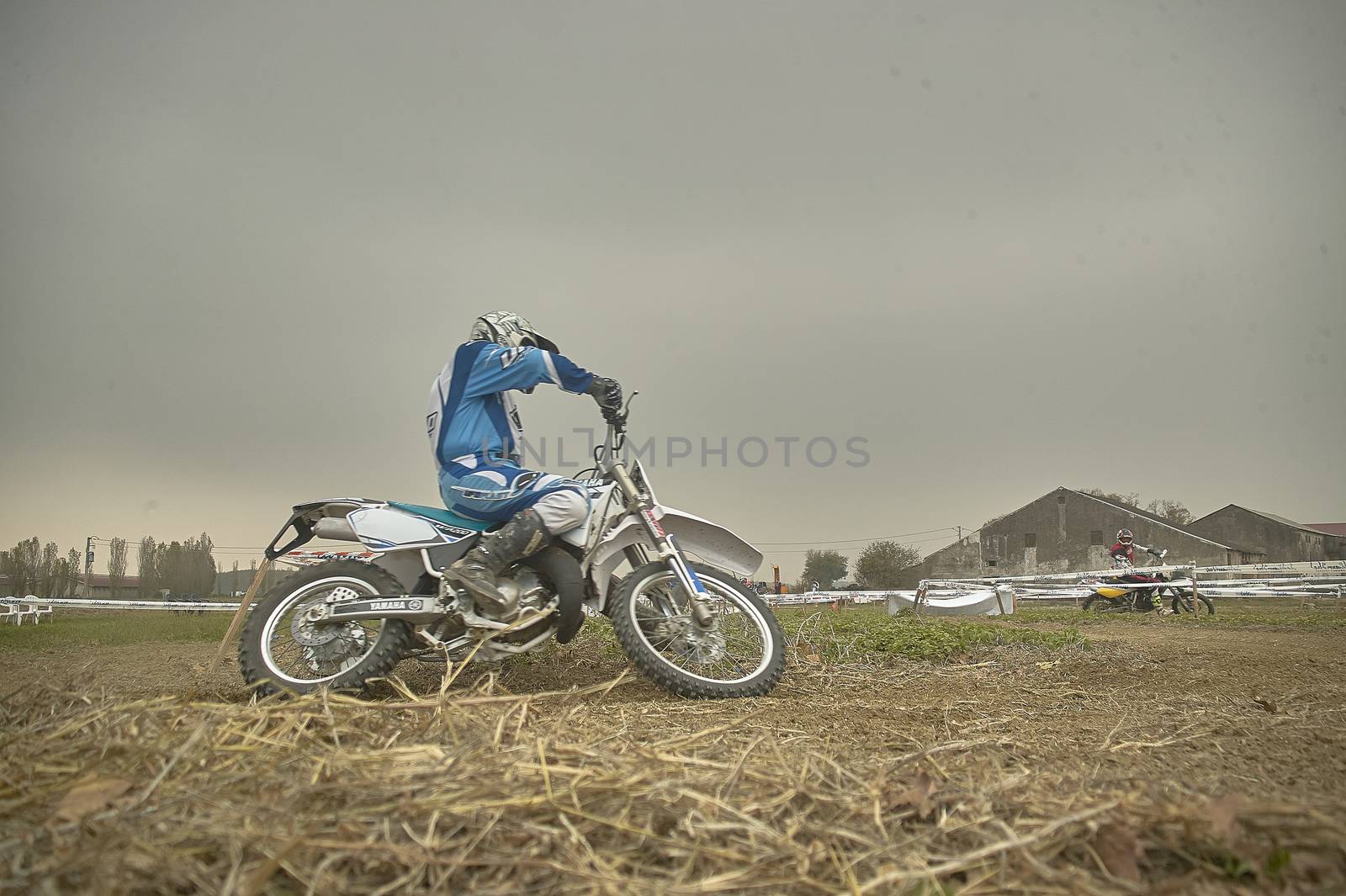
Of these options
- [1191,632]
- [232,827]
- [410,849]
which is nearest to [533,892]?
[410,849]

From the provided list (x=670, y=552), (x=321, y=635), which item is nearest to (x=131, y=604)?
(x=321, y=635)

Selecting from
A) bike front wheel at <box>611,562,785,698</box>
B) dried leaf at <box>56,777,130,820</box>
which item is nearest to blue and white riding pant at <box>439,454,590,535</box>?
bike front wheel at <box>611,562,785,698</box>

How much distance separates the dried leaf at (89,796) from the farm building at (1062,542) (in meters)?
42.2

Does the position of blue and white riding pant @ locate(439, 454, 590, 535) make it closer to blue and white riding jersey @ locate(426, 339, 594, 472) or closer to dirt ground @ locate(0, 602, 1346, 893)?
blue and white riding jersey @ locate(426, 339, 594, 472)

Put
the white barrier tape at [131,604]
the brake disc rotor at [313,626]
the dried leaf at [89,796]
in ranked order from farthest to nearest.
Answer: the white barrier tape at [131,604] < the brake disc rotor at [313,626] < the dried leaf at [89,796]

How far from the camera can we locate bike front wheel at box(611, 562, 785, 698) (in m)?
4.07

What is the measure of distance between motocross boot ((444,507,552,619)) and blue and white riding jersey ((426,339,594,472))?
0.48 meters

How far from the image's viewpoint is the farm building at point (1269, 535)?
44.3m

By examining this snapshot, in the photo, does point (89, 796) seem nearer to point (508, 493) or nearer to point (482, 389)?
point (508, 493)

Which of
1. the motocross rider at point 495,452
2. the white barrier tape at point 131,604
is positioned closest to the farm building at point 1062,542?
the white barrier tape at point 131,604

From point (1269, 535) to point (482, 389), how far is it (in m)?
54.7

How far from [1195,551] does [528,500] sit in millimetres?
47999

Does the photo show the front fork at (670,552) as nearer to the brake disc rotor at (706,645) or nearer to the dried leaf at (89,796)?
the brake disc rotor at (706,645)

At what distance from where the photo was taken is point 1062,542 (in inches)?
1790
